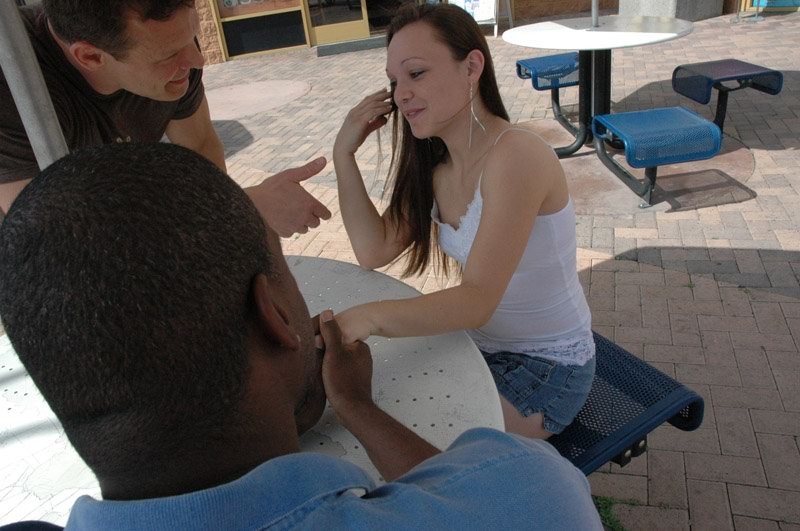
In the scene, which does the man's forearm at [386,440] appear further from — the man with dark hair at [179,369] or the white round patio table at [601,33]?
the white round patio table at [601,33]

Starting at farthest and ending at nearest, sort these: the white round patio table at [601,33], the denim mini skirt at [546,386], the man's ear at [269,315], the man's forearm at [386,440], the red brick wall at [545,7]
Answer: the red brick wall at [545,7] → the white round patio table at [601,33] → the denim mini skirt at [546,386] → the man's forearm at [386,440] → the man's ear at [269,315]

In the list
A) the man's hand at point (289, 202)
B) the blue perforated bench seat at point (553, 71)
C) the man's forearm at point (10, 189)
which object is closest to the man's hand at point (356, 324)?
the man's hand at point (289, 202)

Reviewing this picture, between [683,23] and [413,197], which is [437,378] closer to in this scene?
[413,197]

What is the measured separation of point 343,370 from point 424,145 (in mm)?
959

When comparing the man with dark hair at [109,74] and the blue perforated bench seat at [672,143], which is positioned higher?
the man with dark hair at [109,74]

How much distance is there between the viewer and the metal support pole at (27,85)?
1.20 m

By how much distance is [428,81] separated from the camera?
1.90 m

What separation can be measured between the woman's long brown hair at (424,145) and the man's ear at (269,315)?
1310 millimetres

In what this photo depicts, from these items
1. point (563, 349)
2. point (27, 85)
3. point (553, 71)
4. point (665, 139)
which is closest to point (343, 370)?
point (563, 349)

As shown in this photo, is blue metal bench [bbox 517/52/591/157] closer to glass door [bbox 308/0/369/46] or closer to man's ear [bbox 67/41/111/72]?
man's ear [bbox 67/41/111/72]

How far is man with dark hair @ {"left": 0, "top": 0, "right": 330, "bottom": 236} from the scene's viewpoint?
1644 mm

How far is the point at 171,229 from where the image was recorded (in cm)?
73

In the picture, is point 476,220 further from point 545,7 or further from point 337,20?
point 545,7

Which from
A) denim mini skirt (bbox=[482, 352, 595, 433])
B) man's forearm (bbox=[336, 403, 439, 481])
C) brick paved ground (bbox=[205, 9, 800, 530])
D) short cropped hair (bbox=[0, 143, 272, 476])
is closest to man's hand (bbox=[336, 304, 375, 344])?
man's forearm (bbox=[336, 403, 439, 481])
